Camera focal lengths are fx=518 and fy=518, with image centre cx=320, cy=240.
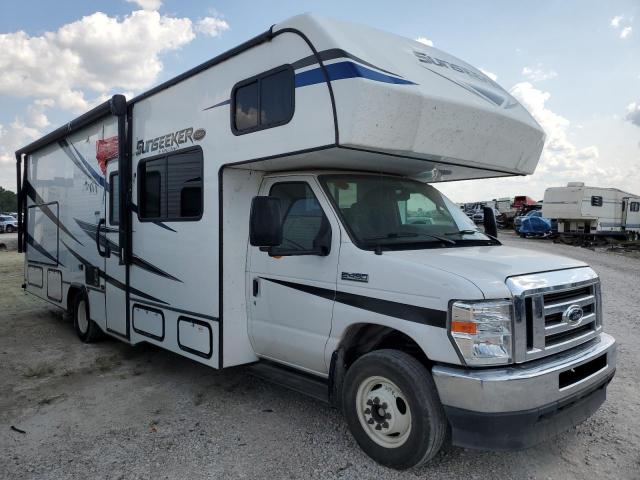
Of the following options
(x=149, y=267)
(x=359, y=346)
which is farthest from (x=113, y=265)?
(x=359, y=346)

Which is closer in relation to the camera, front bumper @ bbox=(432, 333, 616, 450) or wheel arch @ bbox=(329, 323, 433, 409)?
front bumper @ bbox=(432, 333, 616, 450)

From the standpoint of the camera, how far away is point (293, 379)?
4391 mm

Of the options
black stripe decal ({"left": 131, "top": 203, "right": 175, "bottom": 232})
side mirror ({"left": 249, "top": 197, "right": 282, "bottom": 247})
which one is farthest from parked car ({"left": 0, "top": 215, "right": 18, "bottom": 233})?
side mirror ({"left": 249, "top": 197, "right": 282, "bottom": 247})

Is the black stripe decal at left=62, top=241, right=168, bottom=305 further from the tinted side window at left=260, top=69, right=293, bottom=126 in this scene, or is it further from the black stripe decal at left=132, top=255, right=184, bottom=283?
the tinted side window at left=260, top=69, right=293, bottom=126

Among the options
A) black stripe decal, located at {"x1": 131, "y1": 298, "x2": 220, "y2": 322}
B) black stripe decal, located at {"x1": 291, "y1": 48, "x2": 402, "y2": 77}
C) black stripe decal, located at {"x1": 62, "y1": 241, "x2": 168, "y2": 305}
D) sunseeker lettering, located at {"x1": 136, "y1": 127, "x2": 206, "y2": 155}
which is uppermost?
black stripe decal, located at {"x1": 291, "y1": 48, "x2": 402, "y2": 77}

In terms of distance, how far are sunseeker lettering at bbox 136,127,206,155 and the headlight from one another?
3.06 meters

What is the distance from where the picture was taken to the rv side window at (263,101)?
408 centimetres

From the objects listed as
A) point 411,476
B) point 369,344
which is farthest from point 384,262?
point 411,476

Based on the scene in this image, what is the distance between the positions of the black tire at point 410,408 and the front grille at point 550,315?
62 cm

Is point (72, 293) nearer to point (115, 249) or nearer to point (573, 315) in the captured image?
point (115, 249)

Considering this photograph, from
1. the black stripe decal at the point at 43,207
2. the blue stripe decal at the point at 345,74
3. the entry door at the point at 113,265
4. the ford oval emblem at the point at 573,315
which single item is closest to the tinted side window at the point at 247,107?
the blue stripe decal at the point at 345,74

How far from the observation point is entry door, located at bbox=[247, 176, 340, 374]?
13.4 feet

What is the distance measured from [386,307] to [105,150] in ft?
15.0

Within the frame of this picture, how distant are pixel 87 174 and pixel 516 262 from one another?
19.1 ft
